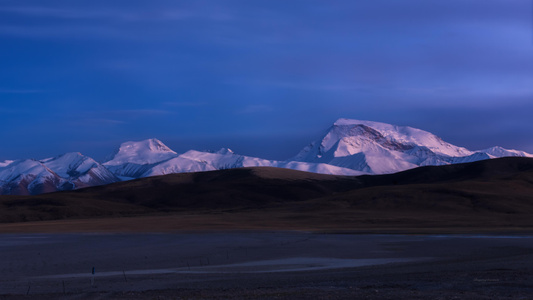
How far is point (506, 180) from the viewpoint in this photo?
108125 mm

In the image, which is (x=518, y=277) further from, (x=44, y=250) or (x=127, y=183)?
(x=127, y=183)

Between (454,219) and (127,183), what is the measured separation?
112m

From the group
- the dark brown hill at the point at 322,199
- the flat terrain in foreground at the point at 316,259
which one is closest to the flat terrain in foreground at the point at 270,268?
the flat terrain in foreground at the point at 316,259

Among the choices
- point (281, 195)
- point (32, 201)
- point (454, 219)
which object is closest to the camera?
point (454, 219)

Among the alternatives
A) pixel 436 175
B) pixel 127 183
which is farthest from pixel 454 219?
pixel 127 183

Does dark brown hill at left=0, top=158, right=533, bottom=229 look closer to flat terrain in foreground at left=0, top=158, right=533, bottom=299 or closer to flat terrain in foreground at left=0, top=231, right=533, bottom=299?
flat terrain in foreground at left=0, top=158, right=533, bottom=299

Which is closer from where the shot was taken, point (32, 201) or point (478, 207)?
point (478, 207)

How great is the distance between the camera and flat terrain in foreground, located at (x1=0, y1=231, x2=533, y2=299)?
18.8m

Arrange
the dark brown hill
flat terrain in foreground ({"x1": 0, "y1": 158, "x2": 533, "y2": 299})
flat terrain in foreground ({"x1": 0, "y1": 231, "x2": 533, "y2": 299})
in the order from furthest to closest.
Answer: the dark brown hill
flat terrain in foreground ({"x1": 0, "y1": 158, "x2": 533, "y2": 299})
flat terrain in foreground ({"x1": 0, "y1": 231, "x2": 533, "y2": 299})

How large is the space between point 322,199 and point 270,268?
229ft

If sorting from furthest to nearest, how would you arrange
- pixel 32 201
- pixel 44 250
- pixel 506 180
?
pixel 32 201 → pixel 506 180 → pixel 44 250

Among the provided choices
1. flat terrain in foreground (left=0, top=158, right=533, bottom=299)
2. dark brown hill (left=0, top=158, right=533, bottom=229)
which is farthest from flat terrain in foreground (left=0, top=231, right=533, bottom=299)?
dark brown hill (left=0, top=158, right=533, bottom=229)

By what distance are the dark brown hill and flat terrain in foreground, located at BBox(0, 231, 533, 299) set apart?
24.8 meters

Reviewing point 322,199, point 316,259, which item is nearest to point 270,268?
point 316,259
